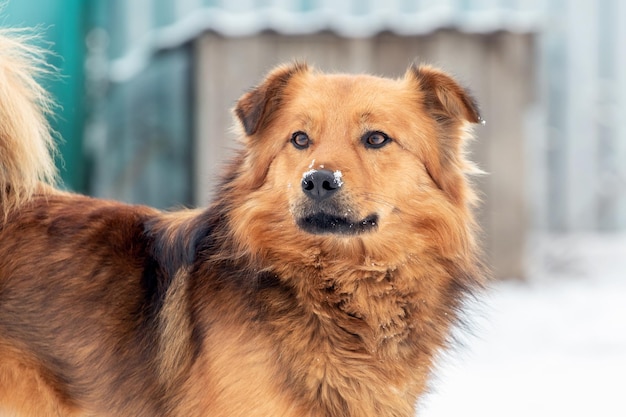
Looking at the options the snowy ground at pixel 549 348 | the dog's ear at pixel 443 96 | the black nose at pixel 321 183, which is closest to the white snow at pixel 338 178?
the black nose at pixel 321 183

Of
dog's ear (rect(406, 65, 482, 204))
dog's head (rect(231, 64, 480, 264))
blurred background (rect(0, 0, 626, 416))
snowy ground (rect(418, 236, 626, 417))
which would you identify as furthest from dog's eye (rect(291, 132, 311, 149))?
blurred background (rect(0, 0, 626, 416))

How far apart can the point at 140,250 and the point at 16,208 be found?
51 centimetres

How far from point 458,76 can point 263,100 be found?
4544 millimetres

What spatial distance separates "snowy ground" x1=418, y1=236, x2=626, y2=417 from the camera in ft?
16.3

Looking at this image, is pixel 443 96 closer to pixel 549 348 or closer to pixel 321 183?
pixel 321 183

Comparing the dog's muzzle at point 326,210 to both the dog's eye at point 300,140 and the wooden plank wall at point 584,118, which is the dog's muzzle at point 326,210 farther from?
the wooden plank wall at point 584,118

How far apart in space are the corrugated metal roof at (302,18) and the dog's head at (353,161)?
4.31 meters

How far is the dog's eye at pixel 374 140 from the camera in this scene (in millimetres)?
3451

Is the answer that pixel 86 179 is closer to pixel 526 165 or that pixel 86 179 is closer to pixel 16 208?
pixel 526 165

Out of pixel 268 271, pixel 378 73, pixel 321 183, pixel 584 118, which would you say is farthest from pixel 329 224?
pixel 584 118

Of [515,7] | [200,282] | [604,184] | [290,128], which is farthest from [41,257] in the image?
[604,184]

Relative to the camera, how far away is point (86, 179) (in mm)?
8469

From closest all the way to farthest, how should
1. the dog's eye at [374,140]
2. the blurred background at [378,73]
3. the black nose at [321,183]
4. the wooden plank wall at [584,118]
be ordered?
the black nose at [321,183] < the dog's eye at [374,140] < the blurred background at [378,73] < the wooden plank wall at [584,118]

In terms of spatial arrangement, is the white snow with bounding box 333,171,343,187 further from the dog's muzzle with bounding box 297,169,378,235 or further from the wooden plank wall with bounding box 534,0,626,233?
the wooden plank wall with bounding box 534,0,626,233
